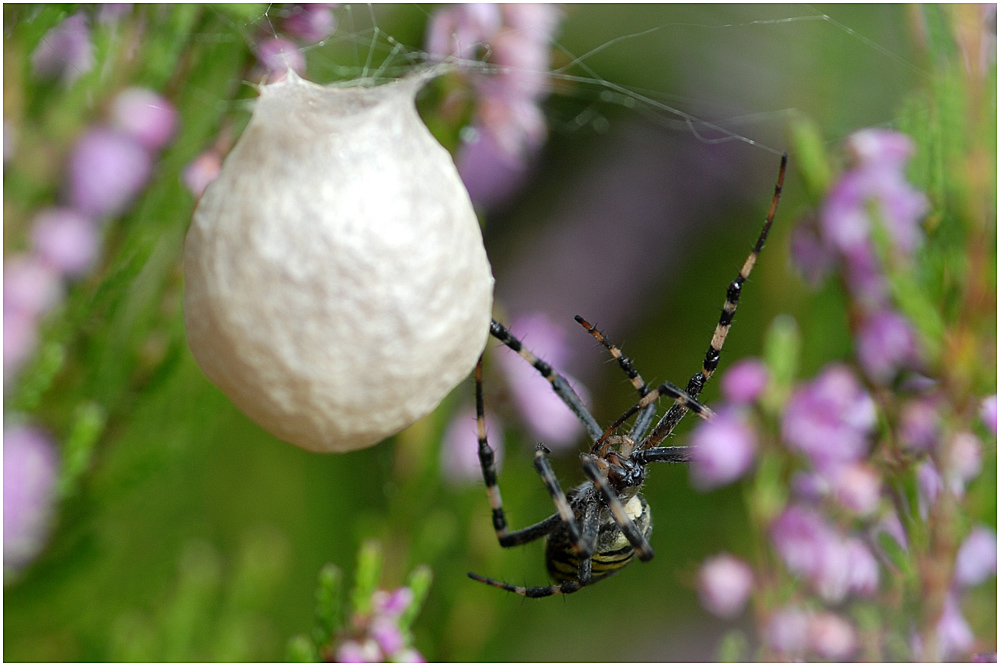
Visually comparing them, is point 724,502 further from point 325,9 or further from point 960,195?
point 325,9

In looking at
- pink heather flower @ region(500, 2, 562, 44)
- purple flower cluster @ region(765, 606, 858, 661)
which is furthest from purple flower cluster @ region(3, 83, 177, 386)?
purple flower cluster @ region(765, 606, 858, 661)

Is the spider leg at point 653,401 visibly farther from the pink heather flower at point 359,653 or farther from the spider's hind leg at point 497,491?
the pink heather flower at point 359,653

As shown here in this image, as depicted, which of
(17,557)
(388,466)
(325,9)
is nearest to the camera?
(325,9)

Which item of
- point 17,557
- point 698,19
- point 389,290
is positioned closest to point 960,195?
point 698,19

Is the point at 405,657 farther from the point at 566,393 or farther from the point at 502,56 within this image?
the point at 502,56

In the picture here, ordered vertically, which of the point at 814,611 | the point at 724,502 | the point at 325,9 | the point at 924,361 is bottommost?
the point at 724,502

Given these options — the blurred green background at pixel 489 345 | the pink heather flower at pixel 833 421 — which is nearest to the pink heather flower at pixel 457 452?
the blurred green background at pixel 489 345

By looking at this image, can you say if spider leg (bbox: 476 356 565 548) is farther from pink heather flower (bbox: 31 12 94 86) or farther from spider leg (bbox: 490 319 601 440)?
pink heather flower (bbox: 31 12 94 86)

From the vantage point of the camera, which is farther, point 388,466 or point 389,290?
point 388,466
